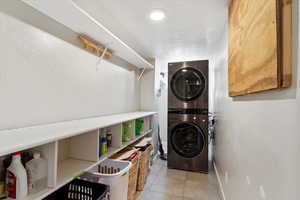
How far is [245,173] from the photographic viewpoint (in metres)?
1.22

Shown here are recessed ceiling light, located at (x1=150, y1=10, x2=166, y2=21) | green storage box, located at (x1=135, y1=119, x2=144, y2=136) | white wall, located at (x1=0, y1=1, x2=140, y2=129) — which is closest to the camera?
white wall, located at (x1=0, y1=1, x2=140, y2=129)

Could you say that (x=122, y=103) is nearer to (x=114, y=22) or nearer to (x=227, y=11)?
(x=114, y=22)

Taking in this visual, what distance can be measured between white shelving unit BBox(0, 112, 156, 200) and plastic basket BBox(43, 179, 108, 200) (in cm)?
21

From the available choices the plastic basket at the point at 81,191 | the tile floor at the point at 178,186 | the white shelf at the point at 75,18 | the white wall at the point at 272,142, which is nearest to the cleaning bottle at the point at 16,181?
the plastic basket at the point at 81,191

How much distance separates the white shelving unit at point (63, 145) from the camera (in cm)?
88

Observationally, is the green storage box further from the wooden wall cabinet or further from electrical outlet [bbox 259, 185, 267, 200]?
electrical outlet [bbox 259, 185, 267, 200]

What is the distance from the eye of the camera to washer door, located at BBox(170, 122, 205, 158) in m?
3.00

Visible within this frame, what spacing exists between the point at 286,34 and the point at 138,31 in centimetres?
189

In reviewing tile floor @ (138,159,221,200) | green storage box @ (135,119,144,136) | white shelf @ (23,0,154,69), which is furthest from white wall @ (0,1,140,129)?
tile floor @ (138,159,221,200)

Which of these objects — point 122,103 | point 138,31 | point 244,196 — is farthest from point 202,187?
point 138,31

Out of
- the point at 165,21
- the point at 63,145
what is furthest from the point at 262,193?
the point at 165,21

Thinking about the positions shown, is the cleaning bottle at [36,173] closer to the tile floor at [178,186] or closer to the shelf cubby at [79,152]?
the shelf cubby at [79,152]

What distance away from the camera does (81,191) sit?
4.77 ft

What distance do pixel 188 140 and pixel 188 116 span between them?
1.59ft
